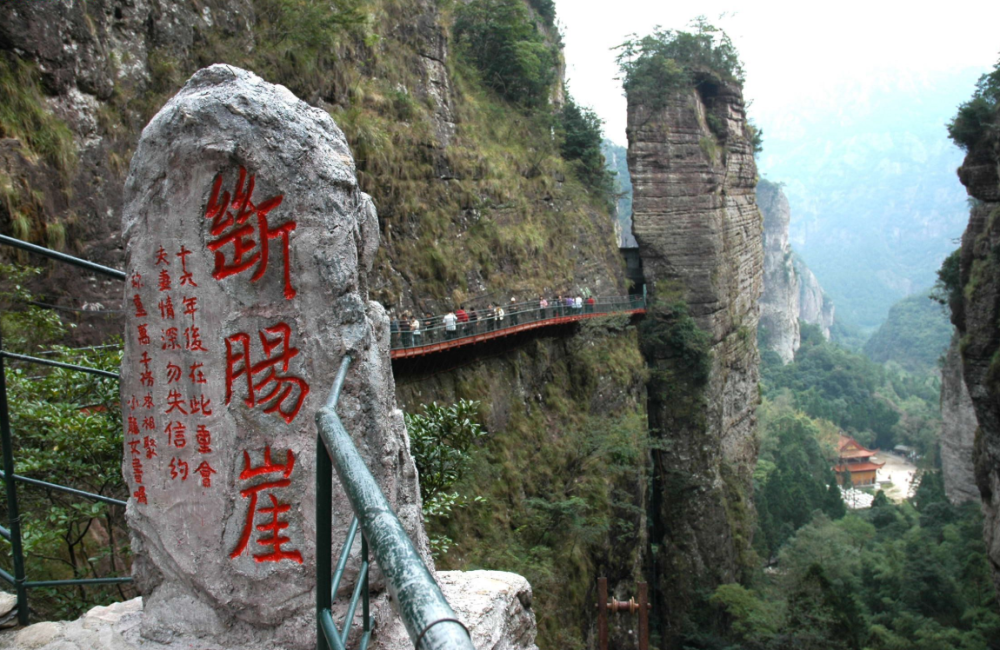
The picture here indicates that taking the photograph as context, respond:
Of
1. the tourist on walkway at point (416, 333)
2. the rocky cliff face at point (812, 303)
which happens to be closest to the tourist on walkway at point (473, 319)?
the tourist on walkway at point (416, 333)

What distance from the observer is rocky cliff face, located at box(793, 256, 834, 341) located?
3487 inches

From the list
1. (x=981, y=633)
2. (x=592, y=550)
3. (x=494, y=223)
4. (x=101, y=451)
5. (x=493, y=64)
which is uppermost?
(x=493, y=64)

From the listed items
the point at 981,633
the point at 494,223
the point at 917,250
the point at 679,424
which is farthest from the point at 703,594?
the point at 917,250

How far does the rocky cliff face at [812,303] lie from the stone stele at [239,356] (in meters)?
92.2

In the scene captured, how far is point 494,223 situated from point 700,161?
30.8 feet

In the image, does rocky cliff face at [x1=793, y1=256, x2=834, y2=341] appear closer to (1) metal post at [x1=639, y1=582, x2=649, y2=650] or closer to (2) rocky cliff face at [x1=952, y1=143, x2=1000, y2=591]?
(2) rocky cliff face at [x1=952, y1=143, x2=1000, y2=591]

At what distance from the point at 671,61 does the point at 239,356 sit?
2124 centimetres

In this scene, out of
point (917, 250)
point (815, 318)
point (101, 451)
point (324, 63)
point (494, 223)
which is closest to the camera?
point (101, 451)

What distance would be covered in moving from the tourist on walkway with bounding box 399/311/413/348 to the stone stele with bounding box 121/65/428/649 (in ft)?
23.2

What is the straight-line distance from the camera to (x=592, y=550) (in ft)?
40.9

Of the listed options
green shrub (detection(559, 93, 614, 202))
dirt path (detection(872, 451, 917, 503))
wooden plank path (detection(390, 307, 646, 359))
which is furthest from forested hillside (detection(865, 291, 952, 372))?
wooden plank path (detection(390, 307, 646, 359))

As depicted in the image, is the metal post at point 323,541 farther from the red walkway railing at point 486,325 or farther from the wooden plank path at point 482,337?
the red walkway railing at point 486,325

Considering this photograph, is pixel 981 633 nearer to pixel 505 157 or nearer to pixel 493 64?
pixel 505 157

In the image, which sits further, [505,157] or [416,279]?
[505,157]
